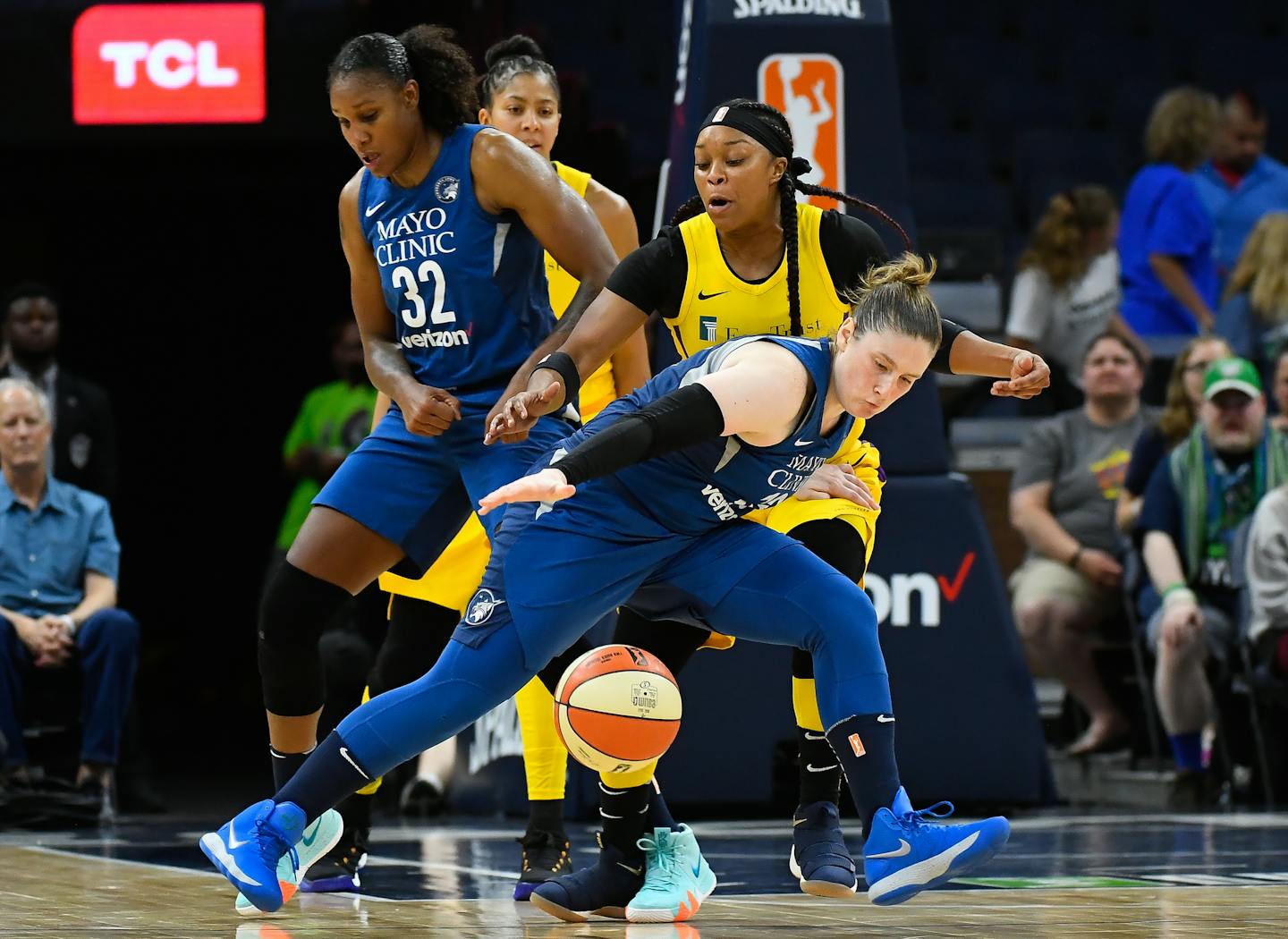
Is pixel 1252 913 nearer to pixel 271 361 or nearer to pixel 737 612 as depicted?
pixel 737 612

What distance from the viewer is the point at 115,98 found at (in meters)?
9.88

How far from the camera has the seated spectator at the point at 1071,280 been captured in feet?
31.7

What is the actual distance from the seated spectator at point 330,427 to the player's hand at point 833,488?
4399 mm

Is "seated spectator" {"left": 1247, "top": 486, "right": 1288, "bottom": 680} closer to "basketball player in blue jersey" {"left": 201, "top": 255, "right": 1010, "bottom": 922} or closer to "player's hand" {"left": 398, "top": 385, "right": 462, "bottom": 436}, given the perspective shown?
"basketball player in blue jersey" {"left": 201, "top": 255, "right": 1010, "bottom": 922}

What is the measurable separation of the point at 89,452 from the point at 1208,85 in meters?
7.71

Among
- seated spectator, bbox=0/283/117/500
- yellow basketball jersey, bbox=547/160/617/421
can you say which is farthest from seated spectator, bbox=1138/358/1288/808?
seated spectator, bbox=0/283/117/500

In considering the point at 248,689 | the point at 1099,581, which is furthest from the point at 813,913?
the point at 248,689

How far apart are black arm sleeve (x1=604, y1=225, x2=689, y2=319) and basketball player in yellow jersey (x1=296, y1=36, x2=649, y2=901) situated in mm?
122

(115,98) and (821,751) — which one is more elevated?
(115,98)

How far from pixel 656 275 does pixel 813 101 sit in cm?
228

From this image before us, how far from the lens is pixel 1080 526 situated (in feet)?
28.2

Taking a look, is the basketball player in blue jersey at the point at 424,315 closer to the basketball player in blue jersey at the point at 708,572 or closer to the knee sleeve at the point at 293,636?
the knee sleeve at the point at 293,636

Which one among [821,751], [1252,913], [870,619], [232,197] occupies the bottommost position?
[1252,913]

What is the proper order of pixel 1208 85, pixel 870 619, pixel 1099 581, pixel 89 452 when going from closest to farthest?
pixel 870 619
pixel 1099 581
pixel 89 452
pixel 1208 85
